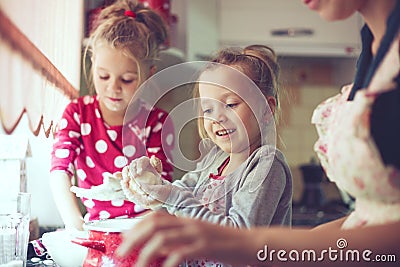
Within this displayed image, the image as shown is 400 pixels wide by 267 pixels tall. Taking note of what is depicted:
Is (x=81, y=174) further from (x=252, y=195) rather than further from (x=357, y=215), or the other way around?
(x=357, y=215)

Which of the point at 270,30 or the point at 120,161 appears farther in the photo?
the point at 270,30

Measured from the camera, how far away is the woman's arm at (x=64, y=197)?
25.5 inches

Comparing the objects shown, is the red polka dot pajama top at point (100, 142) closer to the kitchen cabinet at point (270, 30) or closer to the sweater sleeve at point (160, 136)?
the sweater sleeve at point (160, 136)

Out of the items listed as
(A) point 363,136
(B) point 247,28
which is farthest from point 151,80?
(B) point 247,28

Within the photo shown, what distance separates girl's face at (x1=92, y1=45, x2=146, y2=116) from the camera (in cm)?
66

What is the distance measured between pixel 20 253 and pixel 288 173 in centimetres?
32

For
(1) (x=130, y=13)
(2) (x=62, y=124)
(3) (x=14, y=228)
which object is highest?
(1) (x=130, y=13)

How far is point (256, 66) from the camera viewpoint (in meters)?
0.60

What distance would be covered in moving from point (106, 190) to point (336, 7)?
0.32 metres

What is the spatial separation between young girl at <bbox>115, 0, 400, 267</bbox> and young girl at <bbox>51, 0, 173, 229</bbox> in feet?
0.71

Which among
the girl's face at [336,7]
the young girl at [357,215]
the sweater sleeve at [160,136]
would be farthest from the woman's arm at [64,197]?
the girl's face at [336,7]

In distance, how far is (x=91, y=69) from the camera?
66 cm

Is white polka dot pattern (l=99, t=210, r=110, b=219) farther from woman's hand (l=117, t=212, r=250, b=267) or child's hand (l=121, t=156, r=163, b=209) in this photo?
woman's hand (l=117, t=212, r=250, b=267)

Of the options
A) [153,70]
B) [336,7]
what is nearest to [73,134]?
[153,70]
